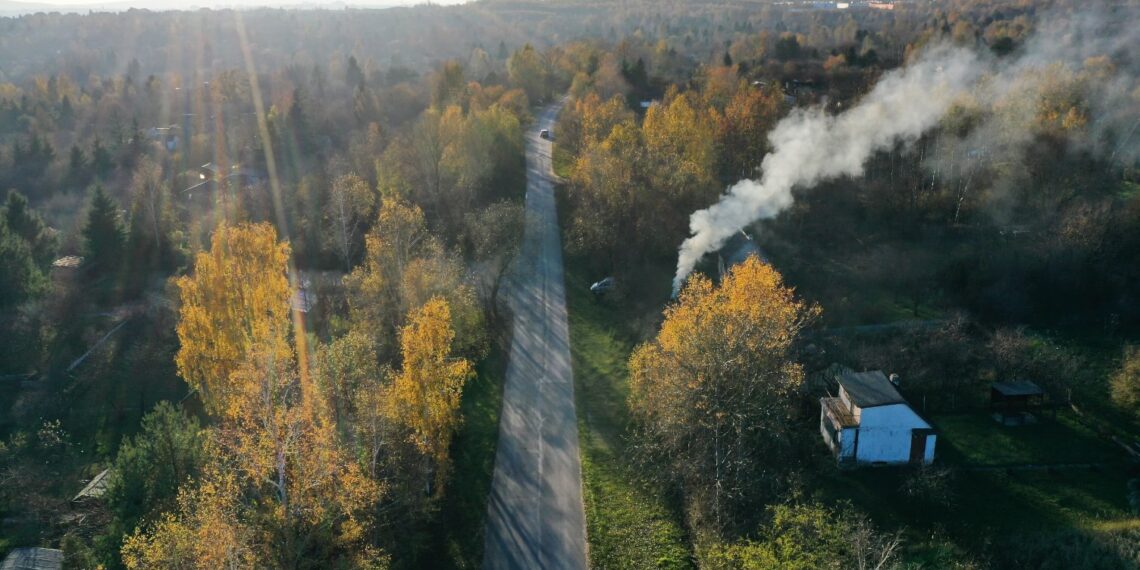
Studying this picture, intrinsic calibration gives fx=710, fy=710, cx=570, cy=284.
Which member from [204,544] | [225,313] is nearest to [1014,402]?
[204,544]

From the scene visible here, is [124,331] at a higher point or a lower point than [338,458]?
lower

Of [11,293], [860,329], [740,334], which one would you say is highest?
[740,334]

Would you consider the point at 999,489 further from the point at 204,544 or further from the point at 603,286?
the point at 204,544

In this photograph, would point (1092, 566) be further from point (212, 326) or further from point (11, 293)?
point (11, 293)

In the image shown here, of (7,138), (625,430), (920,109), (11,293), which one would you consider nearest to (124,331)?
(11,293)

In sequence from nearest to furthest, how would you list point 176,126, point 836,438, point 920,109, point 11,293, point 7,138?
point 836,438
point 11,293
point 920,109
point 7,138
point 176,126

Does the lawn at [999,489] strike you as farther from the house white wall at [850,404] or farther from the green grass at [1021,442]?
the house white wall at [850,404]
